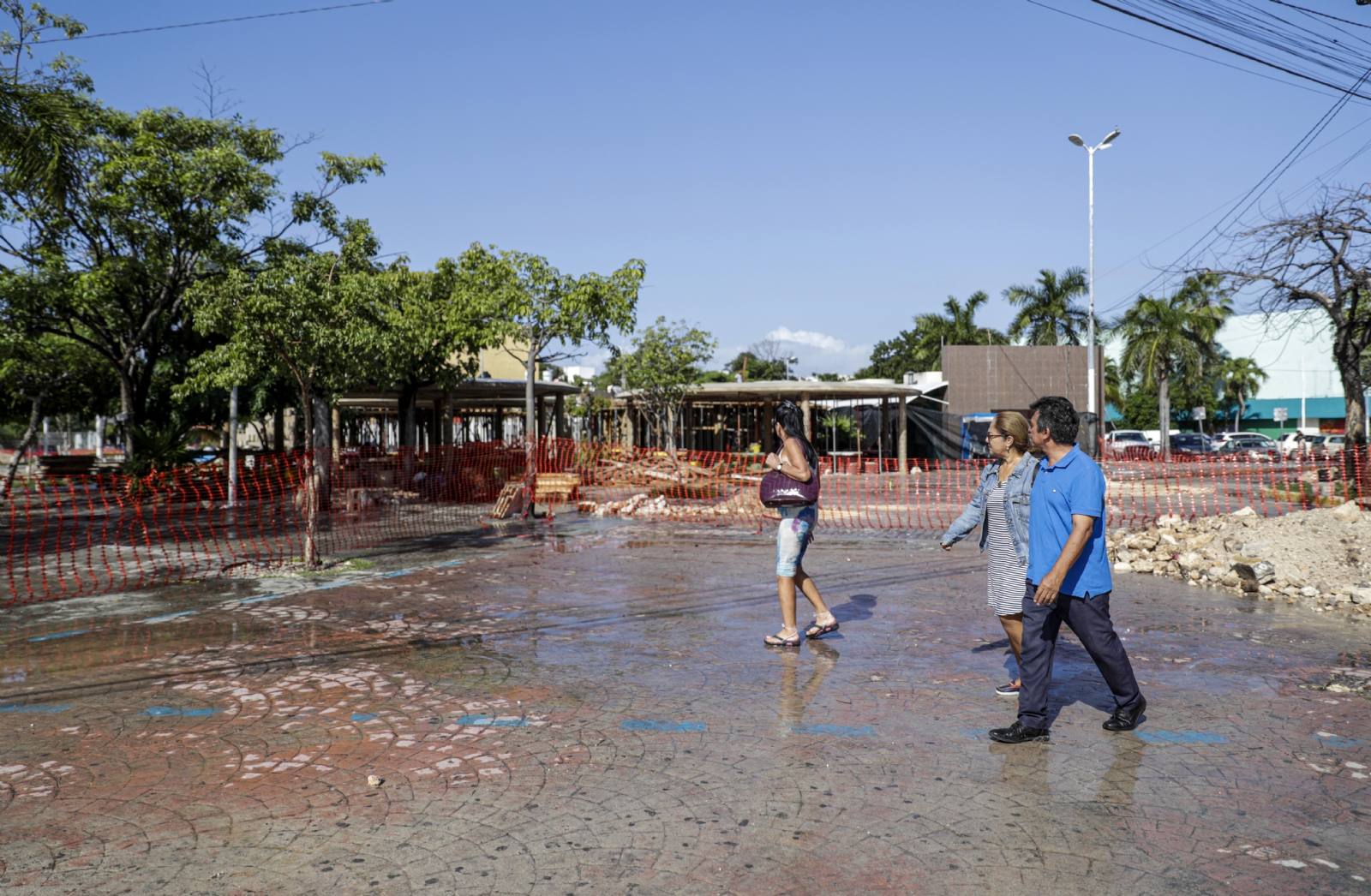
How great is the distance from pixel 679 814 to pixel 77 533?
1483cm

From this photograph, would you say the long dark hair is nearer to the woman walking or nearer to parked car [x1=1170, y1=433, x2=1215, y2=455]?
the woman walking

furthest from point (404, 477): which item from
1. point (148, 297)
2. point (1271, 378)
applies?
point (1271, 378)

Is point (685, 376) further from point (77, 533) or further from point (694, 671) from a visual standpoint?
point (694, 671)

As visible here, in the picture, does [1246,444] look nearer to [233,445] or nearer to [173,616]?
[233,445]

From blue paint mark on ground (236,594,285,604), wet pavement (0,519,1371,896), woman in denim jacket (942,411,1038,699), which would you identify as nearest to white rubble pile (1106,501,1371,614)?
wet pavement (0,519,1371,896)

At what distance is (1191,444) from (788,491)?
155ft

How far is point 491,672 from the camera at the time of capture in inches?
243

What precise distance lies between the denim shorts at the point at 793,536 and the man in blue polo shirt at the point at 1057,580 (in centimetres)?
210

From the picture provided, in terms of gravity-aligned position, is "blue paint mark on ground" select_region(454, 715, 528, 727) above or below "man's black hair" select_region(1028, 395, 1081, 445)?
below

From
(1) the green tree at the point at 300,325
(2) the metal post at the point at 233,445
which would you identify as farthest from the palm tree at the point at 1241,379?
(1) the green tree at the point at 300,325

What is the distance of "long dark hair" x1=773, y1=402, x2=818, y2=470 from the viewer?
6.66 metres

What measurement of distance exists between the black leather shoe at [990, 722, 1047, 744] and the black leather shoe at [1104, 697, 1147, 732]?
1.29ft

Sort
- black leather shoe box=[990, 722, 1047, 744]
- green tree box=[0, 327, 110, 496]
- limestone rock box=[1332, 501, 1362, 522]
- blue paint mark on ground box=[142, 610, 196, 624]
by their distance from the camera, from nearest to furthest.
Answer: black leather shoe box=[990, 722, 1047, 744], blue paint mark on ground box=[142, 610, 196, 624], limestone rock box=[1332, 501, 1362, 522], green tree box=[0, 327, 110, 496]

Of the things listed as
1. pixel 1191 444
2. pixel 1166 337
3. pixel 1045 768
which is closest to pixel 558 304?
pixel 1045 768
